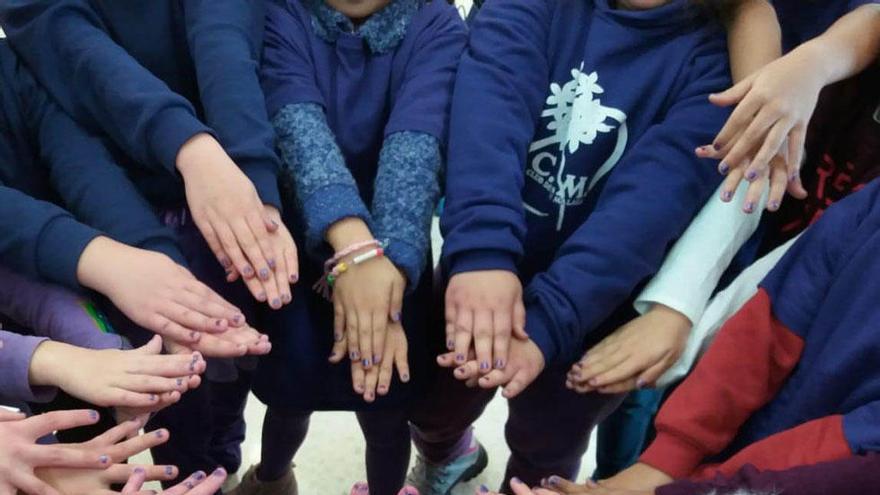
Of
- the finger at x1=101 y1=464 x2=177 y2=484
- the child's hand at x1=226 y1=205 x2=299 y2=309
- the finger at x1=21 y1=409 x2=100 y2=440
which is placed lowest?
the finger at x1=101 y1=464 x2=177 y2=484

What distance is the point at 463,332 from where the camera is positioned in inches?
29.7

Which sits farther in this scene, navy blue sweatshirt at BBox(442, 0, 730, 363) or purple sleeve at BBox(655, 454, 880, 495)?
navy blue sweatshirt at BBox(442, 0, 730, 363)

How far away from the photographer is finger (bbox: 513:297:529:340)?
0.76 m

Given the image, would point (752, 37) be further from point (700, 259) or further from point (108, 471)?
point (108, 471)

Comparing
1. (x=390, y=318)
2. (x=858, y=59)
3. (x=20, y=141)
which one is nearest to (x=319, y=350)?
(x=390, y=318)

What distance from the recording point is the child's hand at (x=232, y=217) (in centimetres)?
72

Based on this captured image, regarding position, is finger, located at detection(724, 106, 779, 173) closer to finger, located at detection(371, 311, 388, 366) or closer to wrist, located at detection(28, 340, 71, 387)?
finger, located at detection(371, 311, 388, 366)

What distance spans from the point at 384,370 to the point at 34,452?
319 millimetres

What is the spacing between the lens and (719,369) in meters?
0.73

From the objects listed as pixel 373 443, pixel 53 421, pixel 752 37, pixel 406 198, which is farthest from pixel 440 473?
pixel 752 37

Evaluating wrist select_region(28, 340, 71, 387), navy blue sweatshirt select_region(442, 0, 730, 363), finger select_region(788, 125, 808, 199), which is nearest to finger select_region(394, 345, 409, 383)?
navy blue sweatshirt select_region(442, 0, 730, 363)

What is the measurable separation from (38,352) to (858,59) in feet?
2.62

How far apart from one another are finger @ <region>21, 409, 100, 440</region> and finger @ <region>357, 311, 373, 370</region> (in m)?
0.25

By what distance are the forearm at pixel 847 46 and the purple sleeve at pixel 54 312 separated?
2.28 ft
